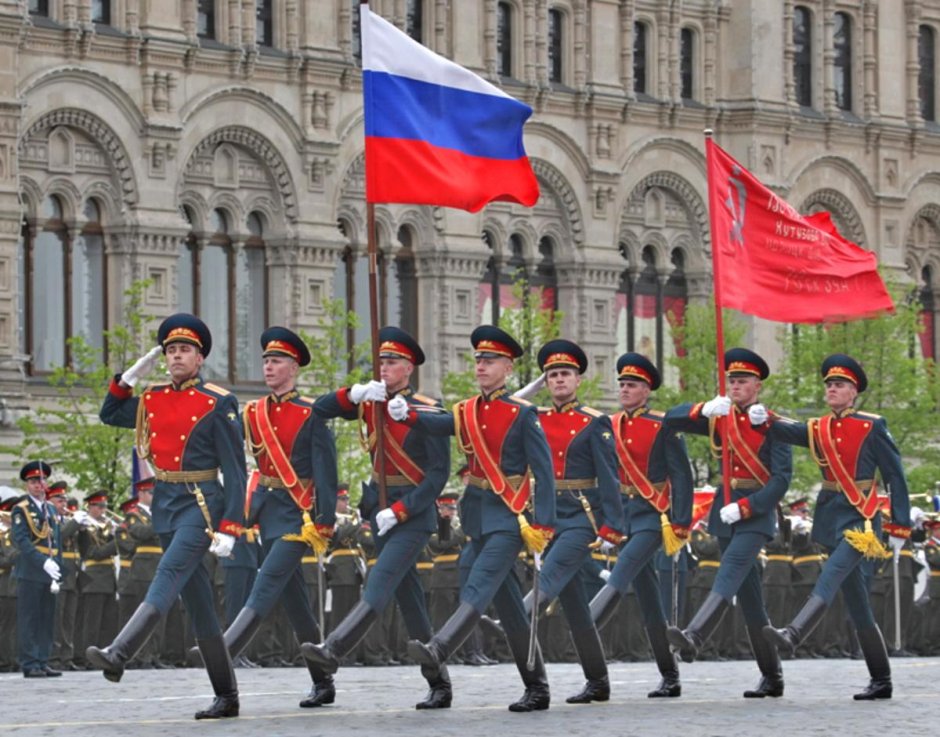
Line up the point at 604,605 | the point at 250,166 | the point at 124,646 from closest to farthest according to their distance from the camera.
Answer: the point at 124,646 < the point at 604,605 < the point at 250,166

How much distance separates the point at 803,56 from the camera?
52.5 m

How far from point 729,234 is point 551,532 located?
12.4 ft

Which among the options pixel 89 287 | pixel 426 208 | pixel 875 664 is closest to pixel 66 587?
pixel 875 664

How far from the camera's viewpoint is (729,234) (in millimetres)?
20141

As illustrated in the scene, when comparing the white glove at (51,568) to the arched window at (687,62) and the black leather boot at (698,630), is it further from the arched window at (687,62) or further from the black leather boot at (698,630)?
the arched window at (687,62)

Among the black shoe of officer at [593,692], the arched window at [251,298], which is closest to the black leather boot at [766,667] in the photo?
the black shoe of officer at [593,692]

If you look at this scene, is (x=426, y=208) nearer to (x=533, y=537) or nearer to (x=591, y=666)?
(x=591, y=666)

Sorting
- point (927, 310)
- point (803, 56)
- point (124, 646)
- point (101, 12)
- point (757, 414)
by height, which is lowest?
point (124, 646)

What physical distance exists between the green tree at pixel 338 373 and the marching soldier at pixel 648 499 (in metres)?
20.9

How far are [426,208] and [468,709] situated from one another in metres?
29.4

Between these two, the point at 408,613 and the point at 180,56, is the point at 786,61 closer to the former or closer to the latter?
the point at 180,56

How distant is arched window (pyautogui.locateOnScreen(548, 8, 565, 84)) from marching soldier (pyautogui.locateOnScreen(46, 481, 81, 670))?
23.8m

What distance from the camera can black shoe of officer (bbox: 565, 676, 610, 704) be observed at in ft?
58.9

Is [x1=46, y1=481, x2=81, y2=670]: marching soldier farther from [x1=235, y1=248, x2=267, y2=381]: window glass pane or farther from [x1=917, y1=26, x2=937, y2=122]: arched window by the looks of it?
[x1=917, y1=26, x2=937, y2=122]: arched window
